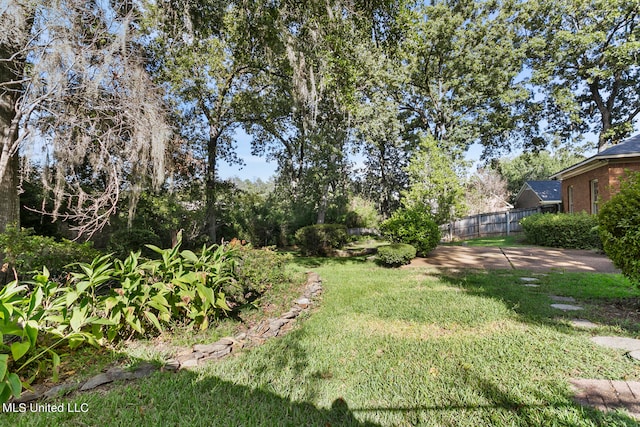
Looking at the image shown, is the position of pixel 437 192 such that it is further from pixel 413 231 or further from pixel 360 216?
pixel 360 216

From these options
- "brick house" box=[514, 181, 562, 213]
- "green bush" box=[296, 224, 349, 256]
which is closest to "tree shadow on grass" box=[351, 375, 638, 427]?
"green bush" box=[296, 224, 349, 256]

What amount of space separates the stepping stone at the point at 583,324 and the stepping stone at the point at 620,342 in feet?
1.02

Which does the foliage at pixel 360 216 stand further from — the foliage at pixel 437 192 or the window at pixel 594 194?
the window at pixel 594 194

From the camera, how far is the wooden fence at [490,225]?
1593 cm

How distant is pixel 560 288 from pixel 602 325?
179cm

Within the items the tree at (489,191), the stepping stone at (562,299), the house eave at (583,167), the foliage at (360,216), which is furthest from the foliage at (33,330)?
the tree at (489,191)

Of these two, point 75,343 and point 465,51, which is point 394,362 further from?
point 465,51

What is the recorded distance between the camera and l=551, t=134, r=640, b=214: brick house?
9.13 m

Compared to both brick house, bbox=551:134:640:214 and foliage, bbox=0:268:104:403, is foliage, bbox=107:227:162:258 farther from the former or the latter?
brick house, bbox=551:134:640:214

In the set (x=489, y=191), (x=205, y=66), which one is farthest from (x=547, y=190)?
(x=205, y=66)

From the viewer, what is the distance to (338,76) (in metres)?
5.15

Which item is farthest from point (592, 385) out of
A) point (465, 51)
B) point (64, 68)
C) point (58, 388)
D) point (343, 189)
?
point (465, 51)

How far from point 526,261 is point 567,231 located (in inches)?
150

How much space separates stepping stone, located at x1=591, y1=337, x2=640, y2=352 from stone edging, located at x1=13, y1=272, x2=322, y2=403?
317 centimetres
